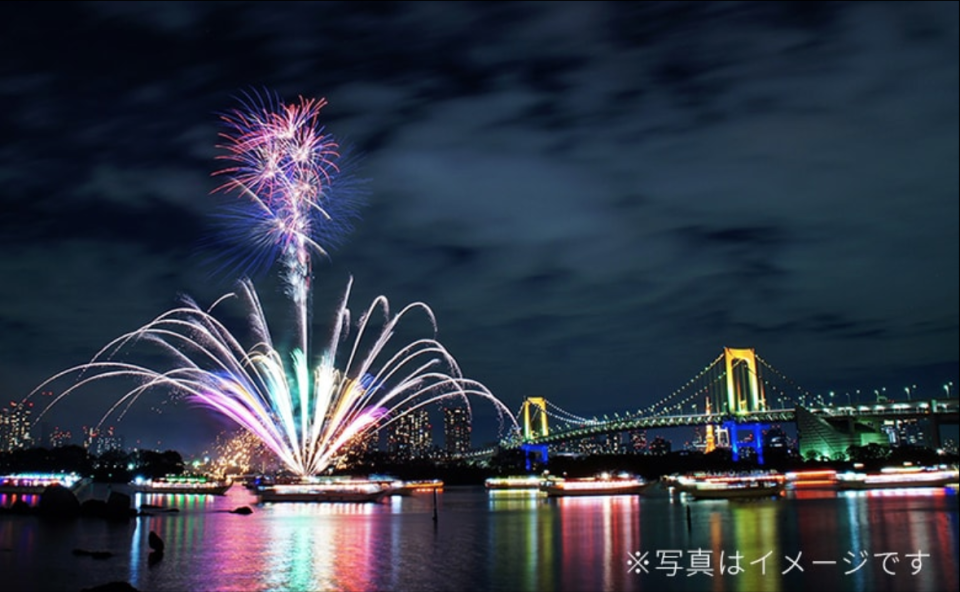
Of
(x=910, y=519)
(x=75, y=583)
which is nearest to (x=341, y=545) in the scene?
(x=75, y=583)

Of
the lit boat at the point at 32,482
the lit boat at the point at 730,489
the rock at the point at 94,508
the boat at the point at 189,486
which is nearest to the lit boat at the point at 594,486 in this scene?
the lit boat at the point at 730,489

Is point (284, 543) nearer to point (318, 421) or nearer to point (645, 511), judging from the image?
point (318, 421)

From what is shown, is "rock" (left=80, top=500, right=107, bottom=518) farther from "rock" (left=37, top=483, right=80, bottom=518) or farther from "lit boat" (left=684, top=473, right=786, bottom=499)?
"lit boat" (left=684, top=473, right=786, bottom=499)

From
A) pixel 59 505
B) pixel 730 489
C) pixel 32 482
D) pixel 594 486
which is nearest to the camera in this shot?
pixel 59 505

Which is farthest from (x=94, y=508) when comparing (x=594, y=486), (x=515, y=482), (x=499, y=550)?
(x=515, y=482)

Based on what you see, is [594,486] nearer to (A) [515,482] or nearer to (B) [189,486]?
(A) [515,482]
